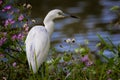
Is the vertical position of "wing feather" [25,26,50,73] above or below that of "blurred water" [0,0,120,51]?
above

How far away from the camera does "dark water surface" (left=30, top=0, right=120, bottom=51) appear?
10.3 m

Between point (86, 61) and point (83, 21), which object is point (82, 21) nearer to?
point (83, 21)

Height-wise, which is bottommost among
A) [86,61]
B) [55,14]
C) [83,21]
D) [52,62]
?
[83,21]

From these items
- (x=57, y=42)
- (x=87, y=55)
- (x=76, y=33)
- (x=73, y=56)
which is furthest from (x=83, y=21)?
(x=87, y=55)

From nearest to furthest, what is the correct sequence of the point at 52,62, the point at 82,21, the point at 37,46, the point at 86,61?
the point at 86,61 → the point at 37,46 → the point at 52,62 → the point at 82,21

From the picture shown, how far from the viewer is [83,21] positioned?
39.0ft

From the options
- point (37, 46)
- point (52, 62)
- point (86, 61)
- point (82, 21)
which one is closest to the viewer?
point (86, 61)

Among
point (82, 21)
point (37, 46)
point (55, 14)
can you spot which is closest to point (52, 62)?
point (37, 46)

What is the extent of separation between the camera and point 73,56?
6.16 meters

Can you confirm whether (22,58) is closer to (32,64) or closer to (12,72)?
(12,72)

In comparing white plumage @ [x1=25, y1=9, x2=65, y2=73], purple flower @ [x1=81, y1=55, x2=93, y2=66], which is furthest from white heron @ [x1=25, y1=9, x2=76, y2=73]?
purple flower @ [x1=81, y1=55, x2=93, y2=66]

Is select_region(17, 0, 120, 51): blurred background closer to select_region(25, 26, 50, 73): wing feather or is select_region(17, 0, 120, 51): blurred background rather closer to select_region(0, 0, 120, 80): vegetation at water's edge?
select_region(0, 0, 120, 80): vegetation at water's edge

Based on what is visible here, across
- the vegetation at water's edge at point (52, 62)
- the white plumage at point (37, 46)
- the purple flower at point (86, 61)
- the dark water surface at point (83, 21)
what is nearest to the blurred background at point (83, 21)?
the dark water surface at point (83, 21)

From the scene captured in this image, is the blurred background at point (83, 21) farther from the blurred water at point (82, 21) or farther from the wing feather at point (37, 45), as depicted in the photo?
the wing feather at point (37, 45)
